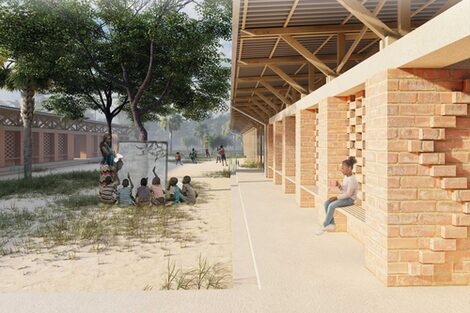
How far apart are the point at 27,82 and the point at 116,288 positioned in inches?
782

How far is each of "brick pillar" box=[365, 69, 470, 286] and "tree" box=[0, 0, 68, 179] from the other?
18992mm

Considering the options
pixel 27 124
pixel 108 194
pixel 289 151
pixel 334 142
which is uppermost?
pixel 27 124

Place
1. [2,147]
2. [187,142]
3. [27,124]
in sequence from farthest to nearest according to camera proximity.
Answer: [187,142] < [2,147] < [27,124]

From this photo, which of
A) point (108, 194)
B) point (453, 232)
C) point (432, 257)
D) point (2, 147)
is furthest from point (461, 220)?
point (2, 147)

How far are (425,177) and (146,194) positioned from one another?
10.8 metres

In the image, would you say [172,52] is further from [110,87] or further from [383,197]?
[383,197]

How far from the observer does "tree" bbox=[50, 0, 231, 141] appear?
19.7 m

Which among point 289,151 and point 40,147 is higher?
point 40,147

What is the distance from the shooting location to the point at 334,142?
8.05 m

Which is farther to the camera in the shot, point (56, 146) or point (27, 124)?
point (56, 146)

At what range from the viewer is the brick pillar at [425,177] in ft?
15.8

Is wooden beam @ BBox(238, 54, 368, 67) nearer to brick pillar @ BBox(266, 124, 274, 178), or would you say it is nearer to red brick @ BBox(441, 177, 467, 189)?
red brick @ BBox(441, 177, 467, 189)

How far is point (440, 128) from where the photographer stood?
4.86 m

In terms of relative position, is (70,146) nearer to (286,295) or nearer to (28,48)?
(28,48)
